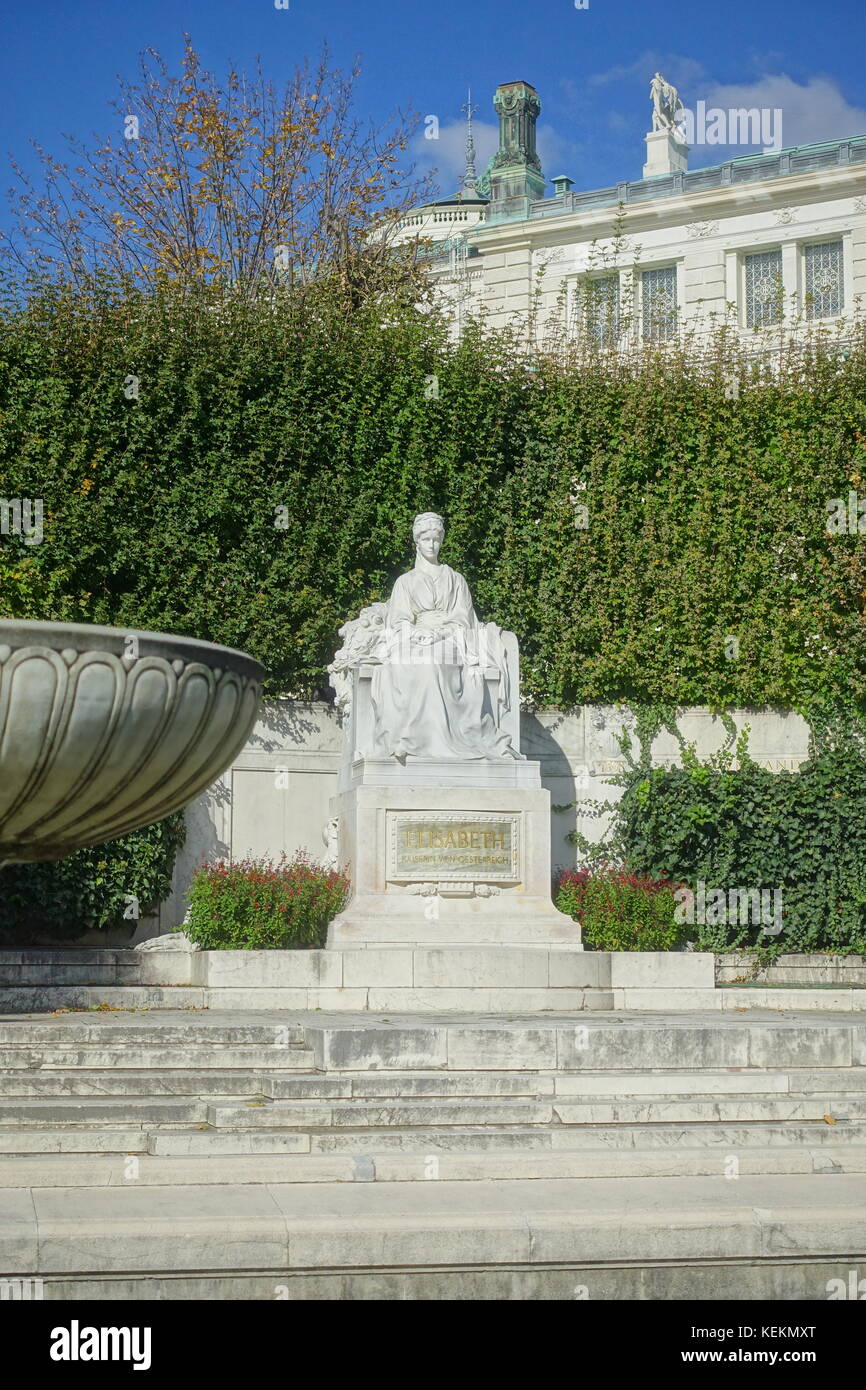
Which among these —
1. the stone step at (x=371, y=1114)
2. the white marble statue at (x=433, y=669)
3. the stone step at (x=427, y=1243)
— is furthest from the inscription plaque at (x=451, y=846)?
the stone step at (x=427, y=1243)

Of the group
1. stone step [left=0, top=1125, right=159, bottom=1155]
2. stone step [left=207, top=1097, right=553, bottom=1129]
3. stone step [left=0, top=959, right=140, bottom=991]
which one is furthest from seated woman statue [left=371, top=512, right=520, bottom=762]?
stone step [left=0, top=1125, right=159, bottom=1155]

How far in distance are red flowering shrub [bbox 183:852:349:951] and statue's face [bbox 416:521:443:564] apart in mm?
3099

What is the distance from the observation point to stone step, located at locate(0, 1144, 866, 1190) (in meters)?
5.80

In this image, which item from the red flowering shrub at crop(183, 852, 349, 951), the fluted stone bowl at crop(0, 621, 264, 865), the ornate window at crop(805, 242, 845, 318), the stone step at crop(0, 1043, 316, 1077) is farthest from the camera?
the ornate window at crop(805, 242, 845, 318)

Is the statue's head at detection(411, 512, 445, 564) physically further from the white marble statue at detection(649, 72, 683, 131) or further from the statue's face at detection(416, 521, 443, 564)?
the white marble statue at detection(649, 72, 683, 131)

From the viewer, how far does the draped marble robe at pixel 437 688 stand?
12633mm

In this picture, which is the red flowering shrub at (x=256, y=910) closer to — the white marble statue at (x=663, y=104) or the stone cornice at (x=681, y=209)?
the stone cornice at (x=681, y=209)

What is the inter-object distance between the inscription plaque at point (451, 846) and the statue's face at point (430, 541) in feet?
8.17

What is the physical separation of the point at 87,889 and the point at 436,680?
3.54 meters

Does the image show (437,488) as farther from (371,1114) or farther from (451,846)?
(371,1114)
